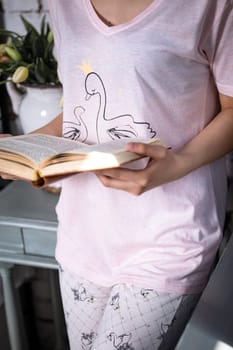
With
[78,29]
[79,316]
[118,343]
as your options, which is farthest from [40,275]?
[78,29]

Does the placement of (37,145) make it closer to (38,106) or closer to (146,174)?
(146,174)

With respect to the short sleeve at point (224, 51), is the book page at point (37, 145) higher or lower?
lower

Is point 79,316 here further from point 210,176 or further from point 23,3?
point 23,3

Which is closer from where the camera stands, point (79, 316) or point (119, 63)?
point (119, 63)

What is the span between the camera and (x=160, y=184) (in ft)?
2.23

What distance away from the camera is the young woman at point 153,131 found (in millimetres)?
687

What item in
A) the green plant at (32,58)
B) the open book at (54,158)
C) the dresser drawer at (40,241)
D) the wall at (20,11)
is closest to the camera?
the open book at (54,158)

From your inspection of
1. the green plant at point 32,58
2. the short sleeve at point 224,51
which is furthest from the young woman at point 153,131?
the green plant at point 32,58

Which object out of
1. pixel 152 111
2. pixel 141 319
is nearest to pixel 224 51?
pixel 152 111

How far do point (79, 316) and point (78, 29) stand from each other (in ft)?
1.52

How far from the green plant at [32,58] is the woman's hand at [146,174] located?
572 millimetres

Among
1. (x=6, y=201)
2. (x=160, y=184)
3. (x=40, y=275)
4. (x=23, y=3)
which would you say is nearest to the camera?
(x=160, y=184)

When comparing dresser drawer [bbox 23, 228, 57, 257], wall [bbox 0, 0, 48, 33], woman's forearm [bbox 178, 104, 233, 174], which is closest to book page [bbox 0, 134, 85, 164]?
woman's forearm [bbox 178, 104, 233, 174]

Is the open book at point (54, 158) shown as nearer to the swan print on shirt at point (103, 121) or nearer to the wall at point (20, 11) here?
the swan print on shirt at point (103, 121)
